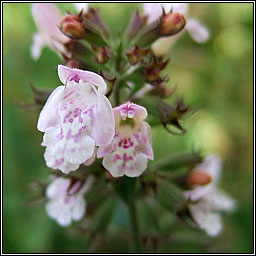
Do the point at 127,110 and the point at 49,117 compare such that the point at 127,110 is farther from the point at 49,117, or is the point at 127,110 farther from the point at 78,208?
the point at 78,208

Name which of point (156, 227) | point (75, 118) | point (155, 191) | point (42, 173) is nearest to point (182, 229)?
point (156, 227)

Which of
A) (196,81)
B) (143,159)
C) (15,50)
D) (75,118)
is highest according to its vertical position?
(15,50)

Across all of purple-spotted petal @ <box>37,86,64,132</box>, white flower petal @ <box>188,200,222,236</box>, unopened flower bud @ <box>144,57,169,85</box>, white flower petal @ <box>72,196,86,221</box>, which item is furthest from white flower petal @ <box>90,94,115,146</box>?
white flower petal @ <box>188,200,222,236</box>

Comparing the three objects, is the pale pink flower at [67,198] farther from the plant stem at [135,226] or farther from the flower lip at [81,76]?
the flower lip at [81,76]

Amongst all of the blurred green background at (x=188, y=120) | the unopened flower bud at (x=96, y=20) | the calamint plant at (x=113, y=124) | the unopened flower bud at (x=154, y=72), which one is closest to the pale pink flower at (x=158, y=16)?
the calamint plant at (x=113, y=124)

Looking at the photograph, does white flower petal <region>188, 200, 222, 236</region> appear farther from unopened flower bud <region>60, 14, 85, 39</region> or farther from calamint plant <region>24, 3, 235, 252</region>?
unopened flower bud <region>60, 14, 85, 39</region>

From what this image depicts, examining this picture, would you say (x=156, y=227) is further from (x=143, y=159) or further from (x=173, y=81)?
(x=173, y=81)
